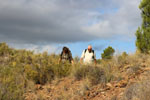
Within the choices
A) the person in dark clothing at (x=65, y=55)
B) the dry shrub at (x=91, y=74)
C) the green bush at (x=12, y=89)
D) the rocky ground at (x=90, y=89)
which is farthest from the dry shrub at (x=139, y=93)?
the person in dark clothing at (x=65, y=55)

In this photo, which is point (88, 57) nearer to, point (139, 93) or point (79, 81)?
point (79, 81)

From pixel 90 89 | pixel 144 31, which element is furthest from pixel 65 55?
pixel 144 31

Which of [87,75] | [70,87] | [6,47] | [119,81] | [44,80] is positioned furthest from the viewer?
[6,47]

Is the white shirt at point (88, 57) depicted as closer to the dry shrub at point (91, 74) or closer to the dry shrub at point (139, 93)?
the dry shrub at point (91, 74)

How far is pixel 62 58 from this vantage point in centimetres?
1207

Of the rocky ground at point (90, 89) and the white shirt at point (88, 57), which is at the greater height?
the white shirt at point (88, 57)

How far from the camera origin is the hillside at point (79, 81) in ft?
23.1

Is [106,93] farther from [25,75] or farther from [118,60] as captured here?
[25,75]

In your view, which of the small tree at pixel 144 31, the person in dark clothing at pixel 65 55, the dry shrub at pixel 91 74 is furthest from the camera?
the small tree at pixel 144 31

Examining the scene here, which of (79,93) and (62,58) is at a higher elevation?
(62,58)

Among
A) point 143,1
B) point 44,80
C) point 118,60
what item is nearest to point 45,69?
point 44,80

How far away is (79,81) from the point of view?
8992 millimetres

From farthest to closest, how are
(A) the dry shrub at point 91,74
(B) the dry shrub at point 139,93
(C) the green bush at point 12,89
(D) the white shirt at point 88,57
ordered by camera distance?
(D) the white shirt at point 88,57
(A) the dry shrub at point 91,74
(C) the green bush at point 12,89
(B) the dry shrub at point 139,93

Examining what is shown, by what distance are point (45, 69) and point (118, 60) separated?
10.6 feet
